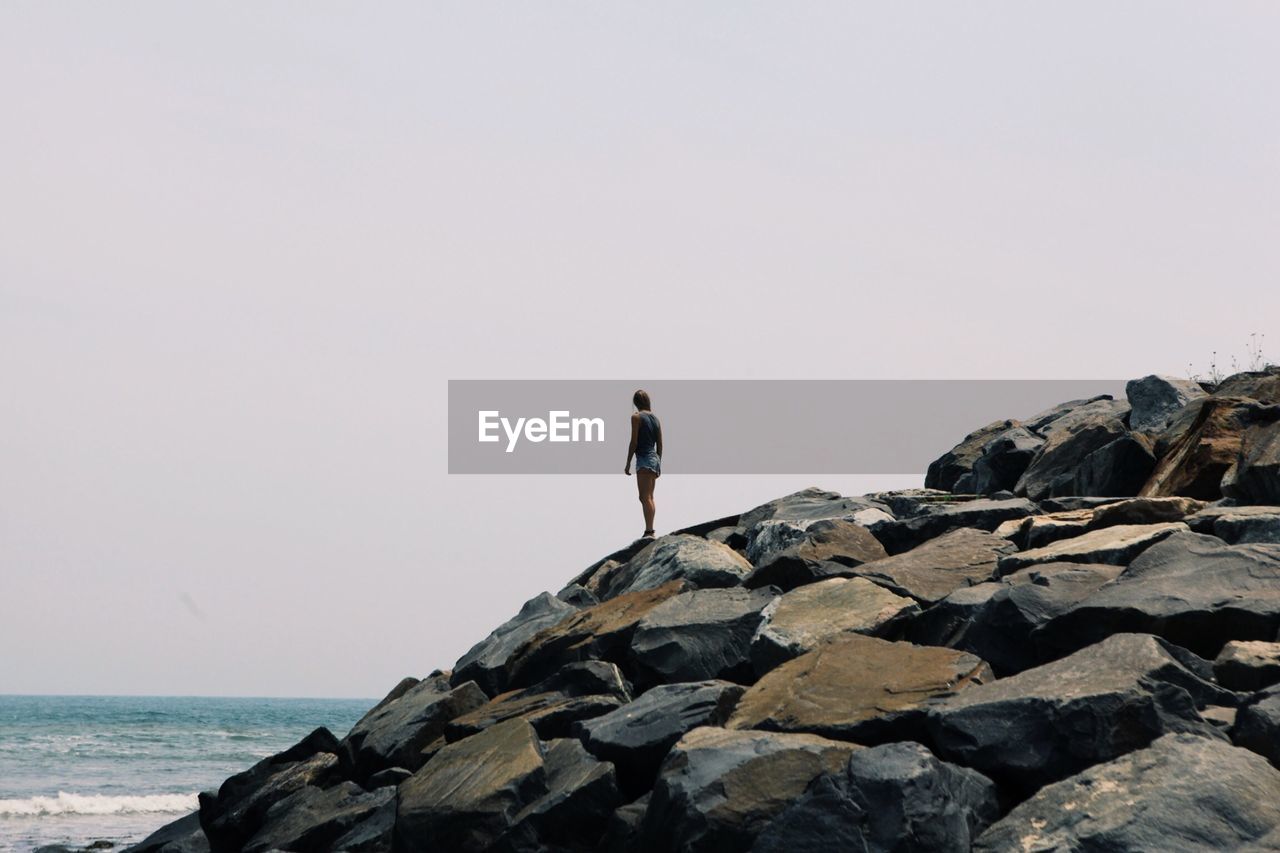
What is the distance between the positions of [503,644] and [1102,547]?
6371mm

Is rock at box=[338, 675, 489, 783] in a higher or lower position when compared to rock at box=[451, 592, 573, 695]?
lower

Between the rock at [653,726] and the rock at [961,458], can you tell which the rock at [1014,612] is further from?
the rock at [961,458]

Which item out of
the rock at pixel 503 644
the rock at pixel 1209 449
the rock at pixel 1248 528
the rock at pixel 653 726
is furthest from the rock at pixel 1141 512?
the rock at pixel 503 644

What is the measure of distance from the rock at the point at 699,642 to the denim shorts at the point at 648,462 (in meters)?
5.81

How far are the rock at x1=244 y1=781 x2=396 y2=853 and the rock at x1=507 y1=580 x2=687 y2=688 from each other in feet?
6.43

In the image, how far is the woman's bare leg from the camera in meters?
16.6

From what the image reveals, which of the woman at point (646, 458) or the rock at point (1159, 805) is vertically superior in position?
the woman at point (646, 458)

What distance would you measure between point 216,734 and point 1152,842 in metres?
55.0

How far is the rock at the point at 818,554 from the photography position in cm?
1112

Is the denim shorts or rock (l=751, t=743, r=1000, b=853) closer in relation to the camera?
rock (l=751, t=743, r=1000, b=853)

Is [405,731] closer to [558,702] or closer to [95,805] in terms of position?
[558,702]

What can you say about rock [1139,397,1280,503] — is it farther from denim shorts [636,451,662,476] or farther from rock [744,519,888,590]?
Result: denim shorts [636,451,662,476]

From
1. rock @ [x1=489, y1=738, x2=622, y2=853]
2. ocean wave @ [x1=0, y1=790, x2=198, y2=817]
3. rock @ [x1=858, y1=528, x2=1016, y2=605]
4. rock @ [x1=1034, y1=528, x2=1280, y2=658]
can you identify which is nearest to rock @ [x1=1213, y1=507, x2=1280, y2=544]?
rock @ [x1=1034, y1=528, x2=1280, y2=658]

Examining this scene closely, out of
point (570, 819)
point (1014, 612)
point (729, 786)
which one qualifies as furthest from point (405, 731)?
point (1014, 612)
